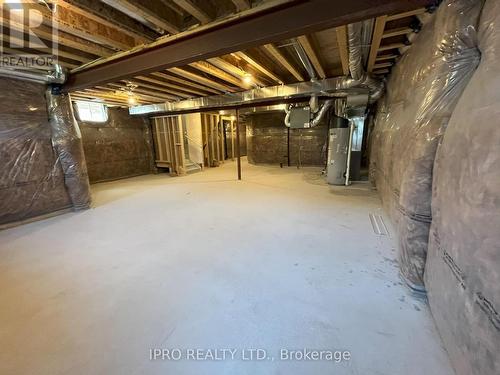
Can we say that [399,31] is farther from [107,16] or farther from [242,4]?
[107,16]

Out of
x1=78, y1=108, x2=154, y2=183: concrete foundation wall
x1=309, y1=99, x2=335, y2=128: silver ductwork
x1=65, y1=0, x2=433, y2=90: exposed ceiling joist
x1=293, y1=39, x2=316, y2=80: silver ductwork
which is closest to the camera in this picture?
x1=65, y1=0, x2=433, y2=90: exposed ceiling joist

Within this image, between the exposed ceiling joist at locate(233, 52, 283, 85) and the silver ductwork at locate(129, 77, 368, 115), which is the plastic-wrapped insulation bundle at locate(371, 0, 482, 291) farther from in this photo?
the silver ductwork at locate(129, 77, 368, 115)

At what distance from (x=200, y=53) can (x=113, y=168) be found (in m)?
5.39

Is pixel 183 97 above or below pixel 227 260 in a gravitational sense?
above

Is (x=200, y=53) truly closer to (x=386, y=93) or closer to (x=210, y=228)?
(x=210, y=228)

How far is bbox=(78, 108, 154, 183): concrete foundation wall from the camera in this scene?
558 centimetres

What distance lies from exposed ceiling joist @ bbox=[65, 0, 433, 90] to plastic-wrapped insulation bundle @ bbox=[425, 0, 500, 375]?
0.64 meters

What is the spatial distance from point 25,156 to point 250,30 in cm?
335

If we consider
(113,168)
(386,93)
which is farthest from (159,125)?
(386,93)

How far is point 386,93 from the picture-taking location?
3771 millimetres

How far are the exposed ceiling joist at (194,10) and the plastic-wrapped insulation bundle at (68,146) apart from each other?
2.68 meters

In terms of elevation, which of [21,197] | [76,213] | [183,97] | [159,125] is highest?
[183,97]

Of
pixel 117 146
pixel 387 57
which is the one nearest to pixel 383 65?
pixel 387 57

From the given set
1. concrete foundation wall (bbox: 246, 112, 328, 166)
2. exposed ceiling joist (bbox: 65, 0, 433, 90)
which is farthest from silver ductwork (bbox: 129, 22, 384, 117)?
concrete foundation wall (bbox: 246, 112, 328, 166)
